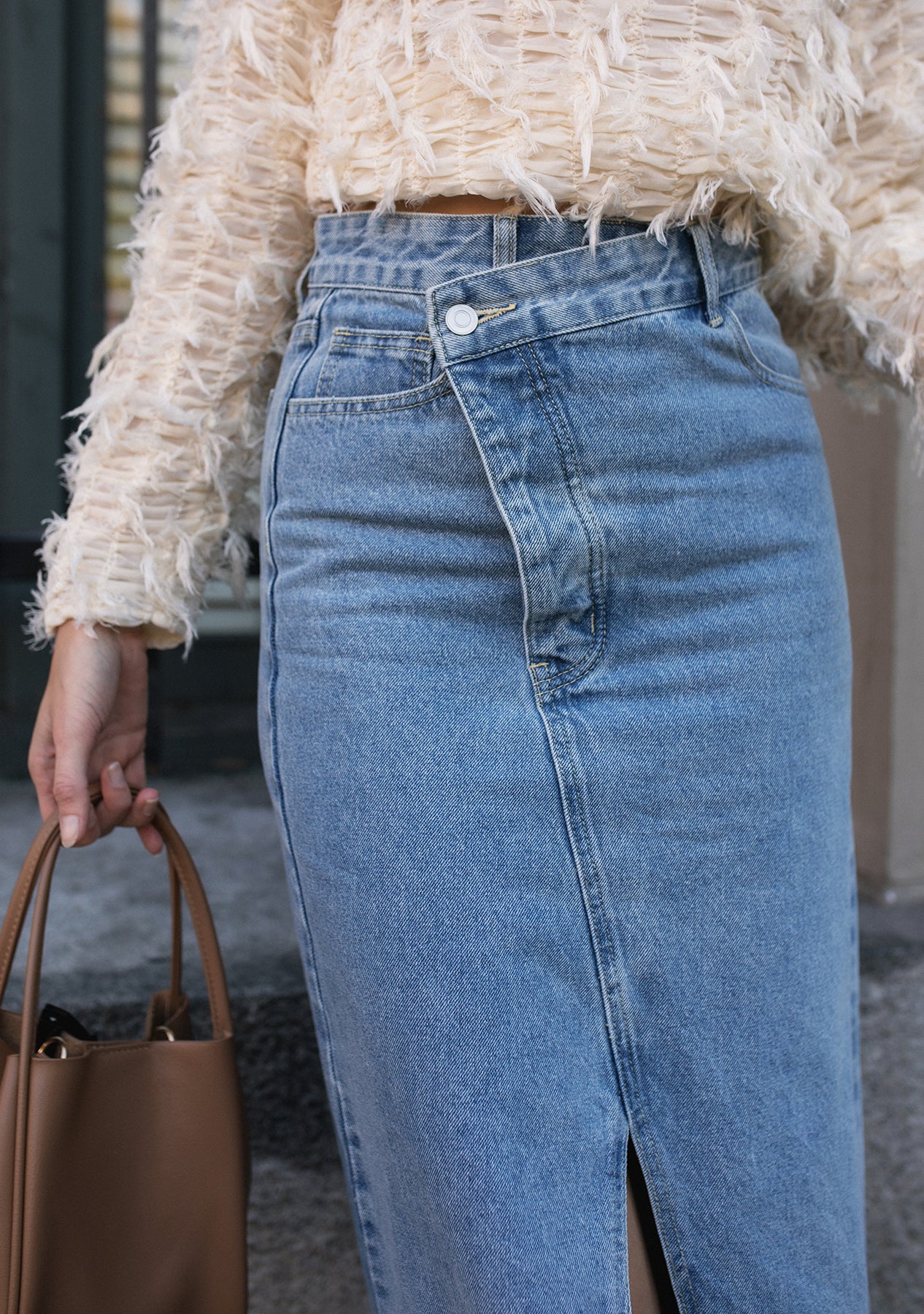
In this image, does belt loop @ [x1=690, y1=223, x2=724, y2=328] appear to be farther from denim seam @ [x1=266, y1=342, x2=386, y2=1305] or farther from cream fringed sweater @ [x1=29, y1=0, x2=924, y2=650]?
denim seam @ [x1=266, y1=342, x2=386, y2=1305]

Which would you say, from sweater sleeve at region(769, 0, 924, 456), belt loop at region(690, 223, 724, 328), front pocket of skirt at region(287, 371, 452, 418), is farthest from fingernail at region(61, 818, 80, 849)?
sweater sleeve at region(769, 0, 924, 456)

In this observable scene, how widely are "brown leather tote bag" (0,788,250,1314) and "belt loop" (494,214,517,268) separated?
0.62 metres

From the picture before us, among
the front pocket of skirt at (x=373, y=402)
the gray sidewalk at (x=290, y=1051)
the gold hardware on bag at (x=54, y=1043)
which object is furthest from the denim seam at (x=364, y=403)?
the gray sidewalk at (x=290, y=1051)

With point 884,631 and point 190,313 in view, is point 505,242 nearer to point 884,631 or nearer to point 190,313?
point 190,313

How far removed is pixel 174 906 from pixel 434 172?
0.75 meters

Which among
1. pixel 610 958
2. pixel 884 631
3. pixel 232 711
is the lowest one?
pixel 232 711

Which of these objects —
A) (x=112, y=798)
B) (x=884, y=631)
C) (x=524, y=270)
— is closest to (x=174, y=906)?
(x=112, y=798)

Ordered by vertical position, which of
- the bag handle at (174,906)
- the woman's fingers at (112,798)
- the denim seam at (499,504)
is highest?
the denim seam at (499,504)

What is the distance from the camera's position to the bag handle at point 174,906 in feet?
3.18

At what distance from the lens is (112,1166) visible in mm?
940

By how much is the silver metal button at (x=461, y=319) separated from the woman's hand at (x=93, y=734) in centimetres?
44

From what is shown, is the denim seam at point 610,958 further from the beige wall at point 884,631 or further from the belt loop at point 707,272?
the beige wall at point 884,631

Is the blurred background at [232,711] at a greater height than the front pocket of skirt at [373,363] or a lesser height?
lesser

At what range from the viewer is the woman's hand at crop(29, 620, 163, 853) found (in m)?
0.97
